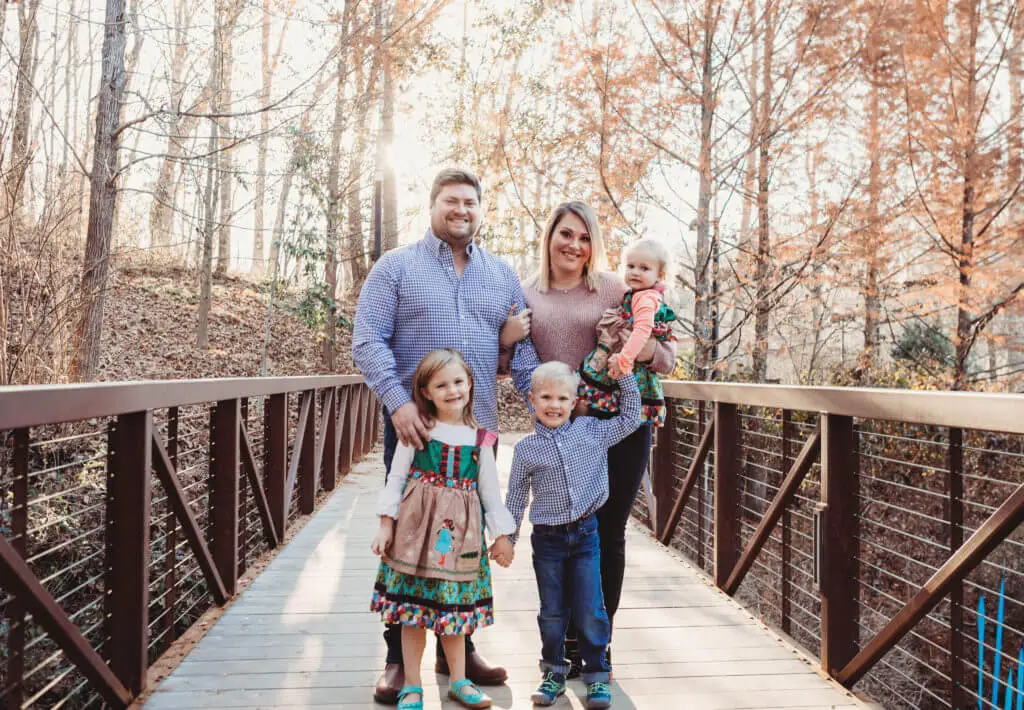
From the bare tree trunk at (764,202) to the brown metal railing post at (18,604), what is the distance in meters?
5.73

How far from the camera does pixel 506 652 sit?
10.1 feet

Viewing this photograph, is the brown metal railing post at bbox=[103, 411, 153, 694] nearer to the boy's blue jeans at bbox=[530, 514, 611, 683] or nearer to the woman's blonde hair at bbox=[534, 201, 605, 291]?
the boy's blue jeans at bbox=[530, 514, 611, 683]

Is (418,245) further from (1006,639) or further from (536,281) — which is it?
(1006,639)

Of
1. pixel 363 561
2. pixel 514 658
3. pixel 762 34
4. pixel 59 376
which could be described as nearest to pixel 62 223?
pixel 59 376

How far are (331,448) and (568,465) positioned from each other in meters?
5.26

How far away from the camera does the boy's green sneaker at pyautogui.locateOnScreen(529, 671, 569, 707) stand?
2.51m

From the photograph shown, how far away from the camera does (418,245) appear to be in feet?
8.91

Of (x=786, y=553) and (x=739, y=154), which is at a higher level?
(x=739, y=154)

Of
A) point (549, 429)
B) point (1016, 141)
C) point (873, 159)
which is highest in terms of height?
point (1016, 141)

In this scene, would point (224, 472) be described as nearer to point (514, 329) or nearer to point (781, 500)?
point (514, 329)

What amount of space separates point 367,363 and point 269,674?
1.16 metres

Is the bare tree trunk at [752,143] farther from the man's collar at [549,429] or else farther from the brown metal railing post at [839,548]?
the man's collar at [549,429]

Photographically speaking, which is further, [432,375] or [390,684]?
[390,684]

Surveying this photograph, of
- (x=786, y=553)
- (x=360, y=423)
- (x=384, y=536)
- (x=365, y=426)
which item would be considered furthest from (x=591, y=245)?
(x=365, y=426)
